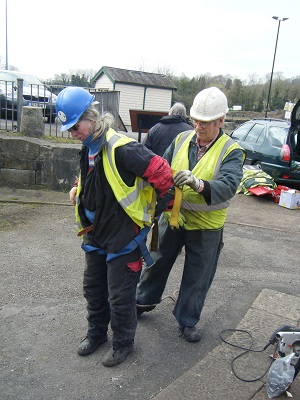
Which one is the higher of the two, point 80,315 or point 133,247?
point 133,247

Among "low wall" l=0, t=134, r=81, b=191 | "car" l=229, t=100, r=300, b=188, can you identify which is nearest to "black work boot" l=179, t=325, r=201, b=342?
"low wall" l=0, t=134, r=81, b=191

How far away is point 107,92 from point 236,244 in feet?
15.2

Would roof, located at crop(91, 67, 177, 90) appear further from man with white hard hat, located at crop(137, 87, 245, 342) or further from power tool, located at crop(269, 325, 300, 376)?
power tool, located at crop(269, 325, 300, 376)

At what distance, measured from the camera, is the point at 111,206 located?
2.96 metres

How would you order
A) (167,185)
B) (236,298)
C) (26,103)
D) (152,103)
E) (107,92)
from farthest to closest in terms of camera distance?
(152,103)
(26,103)
(107,92)
(236,298)
(167,185)

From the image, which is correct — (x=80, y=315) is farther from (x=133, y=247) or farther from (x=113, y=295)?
(x=133, y=247)

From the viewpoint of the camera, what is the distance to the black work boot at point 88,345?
3.23 meters

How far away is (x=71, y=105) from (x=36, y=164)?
504 centimetres

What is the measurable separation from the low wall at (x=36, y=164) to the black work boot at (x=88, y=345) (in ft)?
15.2

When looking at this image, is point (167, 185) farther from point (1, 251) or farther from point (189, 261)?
point (1, 251)

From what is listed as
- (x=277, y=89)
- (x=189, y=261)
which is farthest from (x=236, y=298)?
(x=277, y=89)

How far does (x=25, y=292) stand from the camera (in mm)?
4125

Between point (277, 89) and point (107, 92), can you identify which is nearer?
point (107, 92)

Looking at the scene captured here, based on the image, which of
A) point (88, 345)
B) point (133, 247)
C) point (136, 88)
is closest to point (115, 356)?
point (88, 345)
